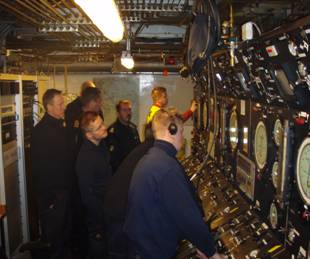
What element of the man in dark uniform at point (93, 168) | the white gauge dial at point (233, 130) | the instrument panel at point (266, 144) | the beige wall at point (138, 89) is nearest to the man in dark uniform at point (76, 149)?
the man in dark uniform at point (93, 168)

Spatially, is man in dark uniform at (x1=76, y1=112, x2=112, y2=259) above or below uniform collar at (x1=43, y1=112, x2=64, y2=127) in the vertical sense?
below

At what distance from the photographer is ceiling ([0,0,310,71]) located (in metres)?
2.87

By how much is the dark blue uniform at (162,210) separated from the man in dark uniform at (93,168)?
3.14ft

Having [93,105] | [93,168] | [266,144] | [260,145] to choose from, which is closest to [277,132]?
[266,144]

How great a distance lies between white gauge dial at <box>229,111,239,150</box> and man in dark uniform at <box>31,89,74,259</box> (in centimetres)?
179

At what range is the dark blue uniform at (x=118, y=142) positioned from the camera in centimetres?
477

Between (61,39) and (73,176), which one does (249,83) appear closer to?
(73,176)

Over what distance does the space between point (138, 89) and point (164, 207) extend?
211 inches

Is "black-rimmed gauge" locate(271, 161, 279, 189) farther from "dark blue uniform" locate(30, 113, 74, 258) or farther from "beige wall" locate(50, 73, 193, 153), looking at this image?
"beige wall" locate(50, 73, 193, 153)

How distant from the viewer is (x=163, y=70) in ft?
23.2

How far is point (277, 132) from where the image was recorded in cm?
224

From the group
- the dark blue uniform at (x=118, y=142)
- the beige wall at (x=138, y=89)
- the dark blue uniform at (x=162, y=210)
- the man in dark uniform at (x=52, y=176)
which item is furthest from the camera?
the beige wall at (x=138, y=89)

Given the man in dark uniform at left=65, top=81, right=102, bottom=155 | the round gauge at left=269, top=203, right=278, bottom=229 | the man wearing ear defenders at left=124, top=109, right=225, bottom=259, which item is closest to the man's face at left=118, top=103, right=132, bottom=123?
the man in dark uniform at left=65, top=81, right=102, bottom=155

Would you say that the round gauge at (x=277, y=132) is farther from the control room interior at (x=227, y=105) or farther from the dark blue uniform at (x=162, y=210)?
the dark blue uniform at (x=162, y=210)
